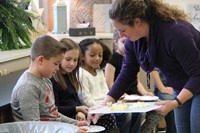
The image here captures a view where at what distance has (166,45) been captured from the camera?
1.77 metres

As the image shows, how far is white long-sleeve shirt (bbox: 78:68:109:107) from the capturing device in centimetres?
245

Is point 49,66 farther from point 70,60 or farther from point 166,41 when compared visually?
point 166,41

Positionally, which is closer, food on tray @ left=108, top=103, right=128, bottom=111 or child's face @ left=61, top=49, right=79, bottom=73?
food on tray @ left=108, top=103, right=128, bottom=111

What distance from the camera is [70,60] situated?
2.30 metres

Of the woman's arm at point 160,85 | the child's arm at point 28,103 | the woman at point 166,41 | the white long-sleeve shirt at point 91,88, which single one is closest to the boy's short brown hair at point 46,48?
the child's arm at point 28,103

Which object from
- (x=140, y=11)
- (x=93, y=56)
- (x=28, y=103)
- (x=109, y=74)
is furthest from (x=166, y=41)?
(x=109, y=74)

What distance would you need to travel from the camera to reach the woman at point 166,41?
68.0 inches

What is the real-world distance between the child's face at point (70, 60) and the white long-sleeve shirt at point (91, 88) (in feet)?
0.68

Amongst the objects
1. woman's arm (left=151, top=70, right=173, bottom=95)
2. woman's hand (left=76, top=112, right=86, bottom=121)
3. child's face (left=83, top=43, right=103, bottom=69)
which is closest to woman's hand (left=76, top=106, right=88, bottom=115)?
woman's hand (left=76, top=112, right=86, bottom=121)

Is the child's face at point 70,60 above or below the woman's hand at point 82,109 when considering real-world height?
above

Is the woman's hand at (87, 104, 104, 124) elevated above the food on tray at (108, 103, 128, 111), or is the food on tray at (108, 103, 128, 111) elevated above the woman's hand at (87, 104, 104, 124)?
the food on tray at (108, 103, 128, 111)

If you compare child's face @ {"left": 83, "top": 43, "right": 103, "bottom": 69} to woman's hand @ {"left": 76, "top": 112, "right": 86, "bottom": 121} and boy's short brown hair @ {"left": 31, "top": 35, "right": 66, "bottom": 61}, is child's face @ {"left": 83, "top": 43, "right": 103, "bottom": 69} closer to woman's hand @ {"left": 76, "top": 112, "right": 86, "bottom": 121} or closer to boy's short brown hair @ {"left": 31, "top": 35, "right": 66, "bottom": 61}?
woman's hand @ {"left": 76, "top": 112, "right": 86, "bottom": 121}

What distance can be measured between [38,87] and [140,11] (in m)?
0.62

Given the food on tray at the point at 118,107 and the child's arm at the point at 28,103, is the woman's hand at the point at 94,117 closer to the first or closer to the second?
the food on tray at the point at 118,107
